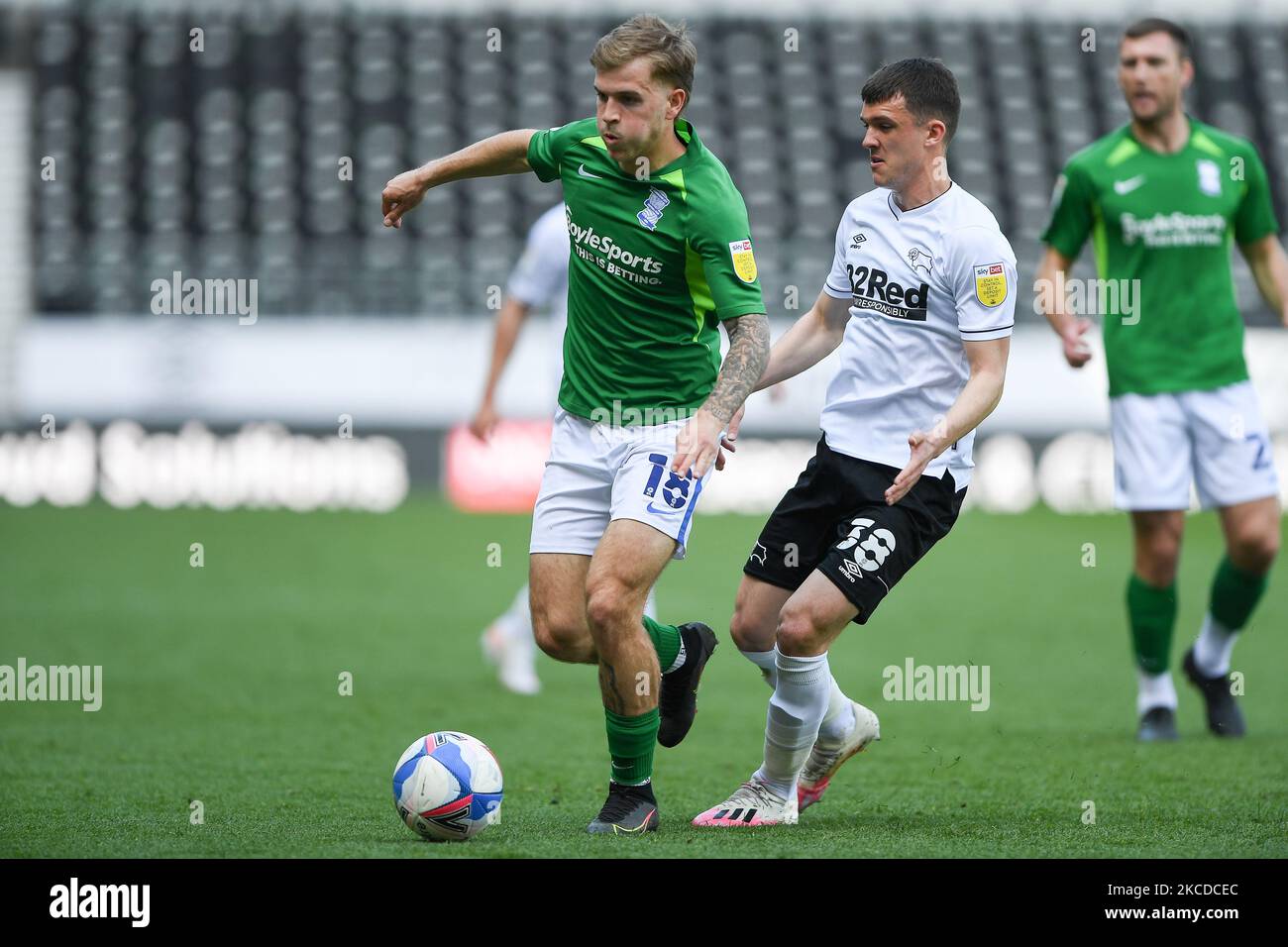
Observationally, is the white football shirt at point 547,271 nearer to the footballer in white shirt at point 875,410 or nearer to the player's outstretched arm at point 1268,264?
the footballer in white shirt at point 875,410

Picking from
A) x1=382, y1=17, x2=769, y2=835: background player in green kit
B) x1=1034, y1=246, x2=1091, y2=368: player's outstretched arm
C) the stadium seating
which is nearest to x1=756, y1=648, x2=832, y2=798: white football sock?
x1=382, y1=17, x2=769, y2=835: background player in green kit

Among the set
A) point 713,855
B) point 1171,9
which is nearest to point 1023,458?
point 1171,9

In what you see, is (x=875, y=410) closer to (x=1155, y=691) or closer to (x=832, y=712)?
(x=832, y=712)

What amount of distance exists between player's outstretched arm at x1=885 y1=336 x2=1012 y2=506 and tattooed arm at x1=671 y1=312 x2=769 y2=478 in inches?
18.7

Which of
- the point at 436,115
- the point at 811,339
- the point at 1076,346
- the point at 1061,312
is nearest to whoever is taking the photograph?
the point at 811,339

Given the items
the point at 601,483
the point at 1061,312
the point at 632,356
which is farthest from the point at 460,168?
the point at 1061,312

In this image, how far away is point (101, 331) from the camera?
18.0m

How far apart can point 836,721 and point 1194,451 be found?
2.45m

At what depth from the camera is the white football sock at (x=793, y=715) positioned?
506cm

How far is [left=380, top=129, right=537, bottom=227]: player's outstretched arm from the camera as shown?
511cm

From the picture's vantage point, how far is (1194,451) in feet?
23.0

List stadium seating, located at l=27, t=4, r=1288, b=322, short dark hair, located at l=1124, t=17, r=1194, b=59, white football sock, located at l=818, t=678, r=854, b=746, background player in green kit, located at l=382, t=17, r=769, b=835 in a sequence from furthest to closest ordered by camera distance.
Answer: stadium seating, located at l=27, t=4, r=1288, b=322, short dark hair, located at l=1124, t=17, r=1194, b=59, white football sock, located at l=818, t=678, r=854, b=746, background player in green kit, located at l=382, t=17, r=769, b=835

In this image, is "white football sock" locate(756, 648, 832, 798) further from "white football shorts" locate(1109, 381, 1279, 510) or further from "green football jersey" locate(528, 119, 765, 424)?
"white football shorts" locate(1109, 381, 1279, 510)
